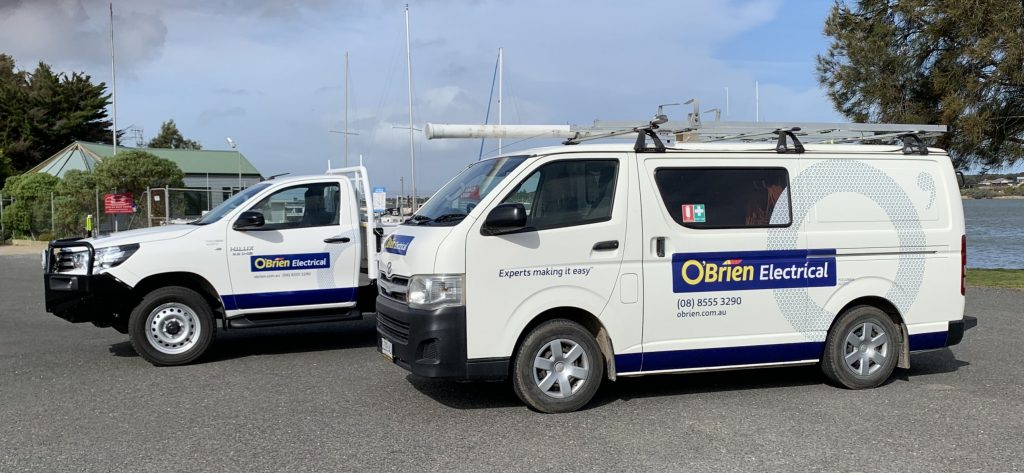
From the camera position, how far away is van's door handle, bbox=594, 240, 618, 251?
6.63 meters

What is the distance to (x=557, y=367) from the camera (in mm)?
6574

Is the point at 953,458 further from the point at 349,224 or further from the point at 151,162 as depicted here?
the point at 151,162

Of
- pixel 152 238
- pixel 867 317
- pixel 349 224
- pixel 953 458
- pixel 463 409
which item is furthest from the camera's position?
pixel 349 224

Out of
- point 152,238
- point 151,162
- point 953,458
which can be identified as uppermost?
Result: point 151,162

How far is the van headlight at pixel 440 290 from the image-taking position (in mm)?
6316

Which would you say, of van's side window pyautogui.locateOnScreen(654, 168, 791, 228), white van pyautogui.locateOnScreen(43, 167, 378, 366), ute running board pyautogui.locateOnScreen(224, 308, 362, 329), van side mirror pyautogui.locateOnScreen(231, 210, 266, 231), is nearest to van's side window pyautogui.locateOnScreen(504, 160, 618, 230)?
van's side window pyautogui.locateOnScreen(654, 168, 791, 228)

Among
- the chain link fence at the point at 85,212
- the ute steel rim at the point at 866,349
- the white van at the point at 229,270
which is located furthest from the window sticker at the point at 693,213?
the chain link fence at the point at 85,212

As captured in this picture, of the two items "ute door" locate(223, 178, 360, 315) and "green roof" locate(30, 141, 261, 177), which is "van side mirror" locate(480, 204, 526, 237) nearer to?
"ute door" locate(223, 178, 360, 315)

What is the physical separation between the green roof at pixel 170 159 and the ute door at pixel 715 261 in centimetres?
4914

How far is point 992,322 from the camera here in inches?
445

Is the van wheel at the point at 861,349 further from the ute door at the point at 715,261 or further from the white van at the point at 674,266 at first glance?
the ute door at the point at 715,261

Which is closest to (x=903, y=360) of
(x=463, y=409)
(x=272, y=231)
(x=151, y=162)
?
(x=463, y=409)

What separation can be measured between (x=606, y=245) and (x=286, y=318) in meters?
4.10

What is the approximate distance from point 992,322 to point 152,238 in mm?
10384
